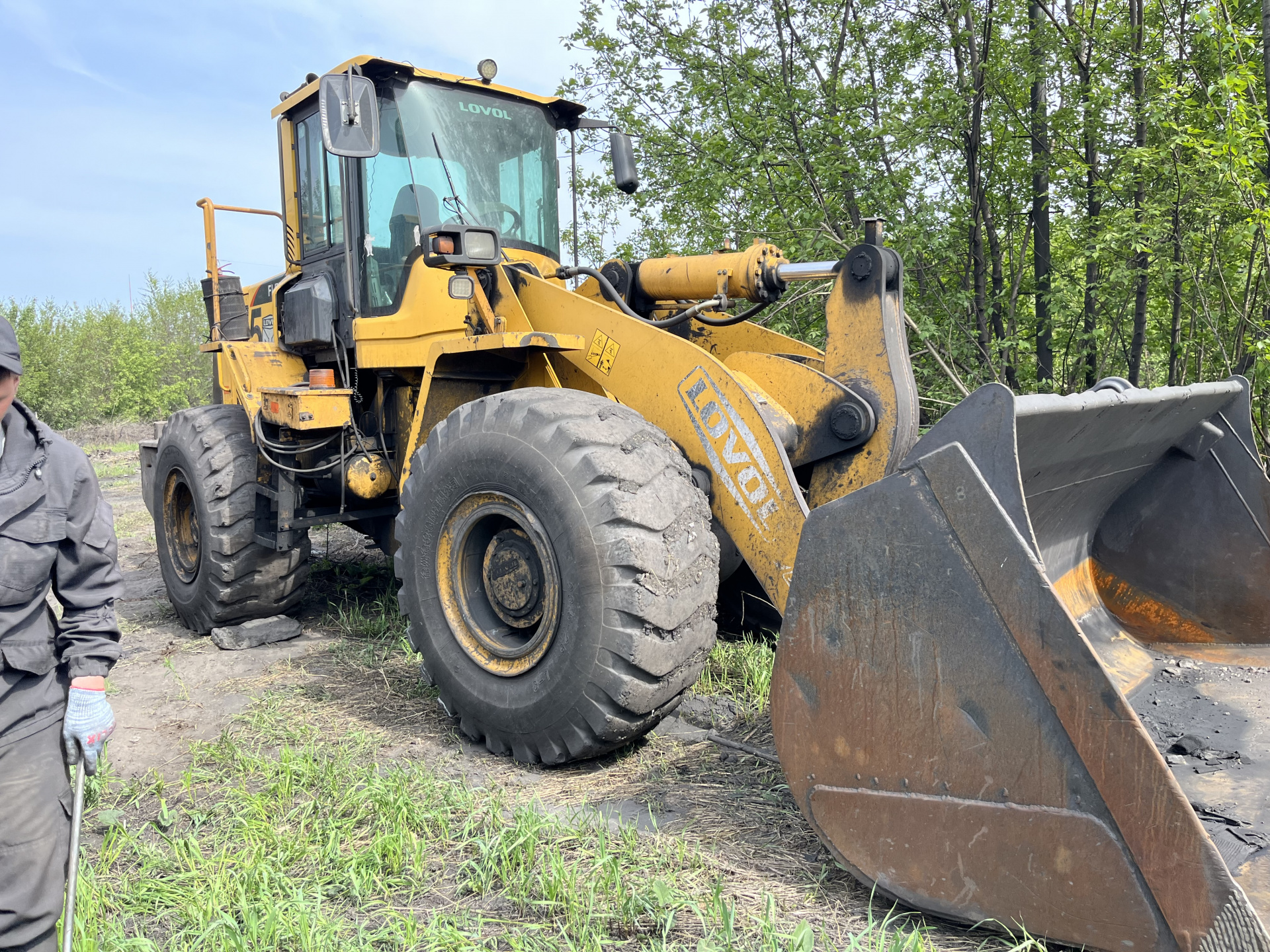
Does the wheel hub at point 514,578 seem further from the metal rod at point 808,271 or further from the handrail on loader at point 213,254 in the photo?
the handrail on loader at point 213,254

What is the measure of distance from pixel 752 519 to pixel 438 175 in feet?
9.17

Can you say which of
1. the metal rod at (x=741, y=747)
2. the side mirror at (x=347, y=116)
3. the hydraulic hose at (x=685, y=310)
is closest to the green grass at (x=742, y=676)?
the metal rod at (x=741, y=747)

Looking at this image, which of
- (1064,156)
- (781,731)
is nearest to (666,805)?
(781,731)

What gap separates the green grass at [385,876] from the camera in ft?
7.47

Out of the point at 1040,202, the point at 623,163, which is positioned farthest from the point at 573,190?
the point at 1040,202

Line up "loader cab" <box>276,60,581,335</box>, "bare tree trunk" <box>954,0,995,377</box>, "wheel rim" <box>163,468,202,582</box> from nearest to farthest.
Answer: "loader cab" <box>276,60,581,335</box>
"wheel rim" <box>163,468,202,582</box>
"bare tree trunk" <box>954,0,995,377</box>

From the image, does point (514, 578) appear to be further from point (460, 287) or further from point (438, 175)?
point (438, 175)

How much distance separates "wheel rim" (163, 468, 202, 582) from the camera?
5.89 metres

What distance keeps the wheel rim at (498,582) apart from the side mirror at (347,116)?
66.8 inches

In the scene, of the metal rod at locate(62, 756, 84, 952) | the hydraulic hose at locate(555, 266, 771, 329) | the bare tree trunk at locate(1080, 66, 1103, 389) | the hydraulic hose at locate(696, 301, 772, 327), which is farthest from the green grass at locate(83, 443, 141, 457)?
the metal rod at locate(62, 756, 84, 952)

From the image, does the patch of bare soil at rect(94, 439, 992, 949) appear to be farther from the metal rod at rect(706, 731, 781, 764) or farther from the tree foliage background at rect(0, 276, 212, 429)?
the tree foliage background at rect(0, 276, 212, 429)

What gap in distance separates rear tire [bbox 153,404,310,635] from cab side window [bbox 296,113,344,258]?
1.24 m

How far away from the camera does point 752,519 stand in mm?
3434

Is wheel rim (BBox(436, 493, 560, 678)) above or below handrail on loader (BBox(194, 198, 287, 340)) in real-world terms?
below
